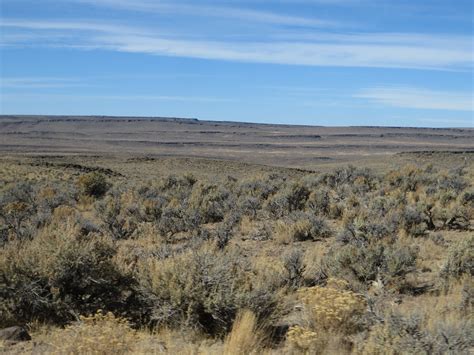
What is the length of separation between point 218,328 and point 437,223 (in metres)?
8.80

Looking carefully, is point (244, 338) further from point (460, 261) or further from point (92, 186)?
point (92, 186)

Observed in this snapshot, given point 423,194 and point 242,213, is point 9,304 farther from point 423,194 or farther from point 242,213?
point 423,194

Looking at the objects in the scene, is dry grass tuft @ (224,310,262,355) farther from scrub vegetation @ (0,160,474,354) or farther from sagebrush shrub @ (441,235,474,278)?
sagebrush shrub @ (441,235,474,278)

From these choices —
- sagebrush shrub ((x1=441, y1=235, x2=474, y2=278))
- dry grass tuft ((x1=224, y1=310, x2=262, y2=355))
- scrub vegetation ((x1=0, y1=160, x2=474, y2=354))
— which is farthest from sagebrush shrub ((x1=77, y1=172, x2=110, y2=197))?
dry grass tuft ((x1=224, y1=310, x2=262, y2=355))

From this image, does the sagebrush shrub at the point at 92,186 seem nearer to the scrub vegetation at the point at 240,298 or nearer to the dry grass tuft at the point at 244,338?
the scrub vegetation at the point at 240,298

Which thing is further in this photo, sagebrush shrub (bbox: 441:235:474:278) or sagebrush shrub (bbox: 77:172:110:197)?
sagebrush shrub (bbox: 77:172:110:197)

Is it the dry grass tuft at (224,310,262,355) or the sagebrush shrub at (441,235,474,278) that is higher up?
the sagebrush shrub at (441,235,474,278)

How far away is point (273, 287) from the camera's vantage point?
24.2 feet

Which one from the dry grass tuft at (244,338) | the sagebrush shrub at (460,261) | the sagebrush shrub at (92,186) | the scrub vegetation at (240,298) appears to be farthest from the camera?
the sagebrush shrub at (92,186)

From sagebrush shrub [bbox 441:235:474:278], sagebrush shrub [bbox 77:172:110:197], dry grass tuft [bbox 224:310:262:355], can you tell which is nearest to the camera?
dry grass tuft [bbox 224:310:262:355]

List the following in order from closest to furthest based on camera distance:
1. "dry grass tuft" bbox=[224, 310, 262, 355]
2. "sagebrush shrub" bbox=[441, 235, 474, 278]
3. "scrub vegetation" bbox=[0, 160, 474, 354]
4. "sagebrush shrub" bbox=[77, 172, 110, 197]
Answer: "dry grass tuft" bbox=[224, 310, 262, 355]
"scrub vegetation" bbox=[0, 160, 474, 354]
"sagebrush shrub" bbox=[441, 235, 474, 278]
"sagebrush shrub" bbox=[77, 172, 110, 197]

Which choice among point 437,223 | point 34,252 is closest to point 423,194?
point 437,223

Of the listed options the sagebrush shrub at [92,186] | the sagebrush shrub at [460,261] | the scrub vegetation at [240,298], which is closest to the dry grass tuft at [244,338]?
the scrub vegetation at [240,298]

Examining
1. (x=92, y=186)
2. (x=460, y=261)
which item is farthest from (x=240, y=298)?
(x=92, y=186)
